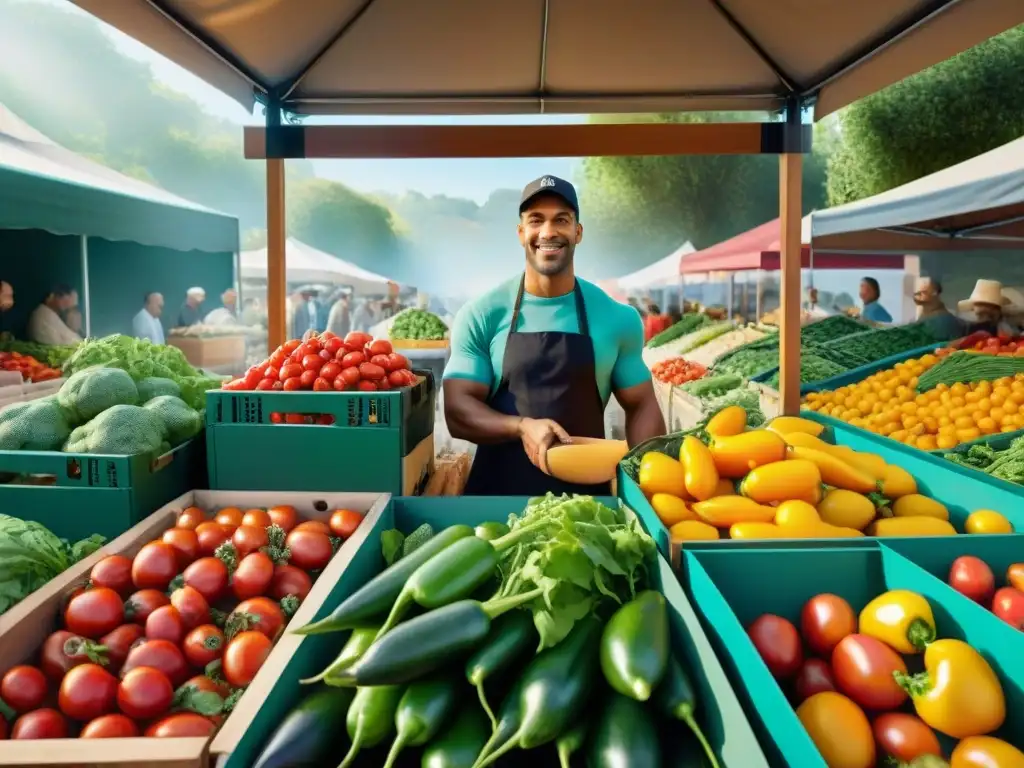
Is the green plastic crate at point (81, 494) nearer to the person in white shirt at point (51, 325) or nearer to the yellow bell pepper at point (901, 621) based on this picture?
the yellow bell pepper at point (901, 621)

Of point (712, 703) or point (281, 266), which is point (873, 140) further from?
point (712, 703)

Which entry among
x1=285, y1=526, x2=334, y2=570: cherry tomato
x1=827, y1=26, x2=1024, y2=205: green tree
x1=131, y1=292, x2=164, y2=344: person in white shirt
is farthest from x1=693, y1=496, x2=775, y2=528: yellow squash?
x1=827, y1=26, x2=1024, y2=205: green tree

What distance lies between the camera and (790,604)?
1621 mm

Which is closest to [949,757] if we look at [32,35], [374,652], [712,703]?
[712,703]

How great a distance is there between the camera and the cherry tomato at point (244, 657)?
1441 millimetres

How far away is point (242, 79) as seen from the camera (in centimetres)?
306

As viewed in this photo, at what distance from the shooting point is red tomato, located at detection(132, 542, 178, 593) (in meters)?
1.75

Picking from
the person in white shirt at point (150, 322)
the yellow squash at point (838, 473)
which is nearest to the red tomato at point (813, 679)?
the yellow squash at point (838, 473)

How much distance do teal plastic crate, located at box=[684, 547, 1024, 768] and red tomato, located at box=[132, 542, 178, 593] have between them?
1236 mm

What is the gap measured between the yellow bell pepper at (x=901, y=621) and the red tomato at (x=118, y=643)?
1.53m

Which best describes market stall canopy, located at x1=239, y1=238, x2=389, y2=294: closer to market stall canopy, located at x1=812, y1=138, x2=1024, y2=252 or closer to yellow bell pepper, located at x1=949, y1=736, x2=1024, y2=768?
market stall canopy, located at x1=812, y1=138, x2=1024, y2=252

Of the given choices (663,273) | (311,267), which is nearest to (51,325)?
(311,267)

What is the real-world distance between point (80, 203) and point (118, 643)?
7.52m

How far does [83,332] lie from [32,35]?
49.8 meters
